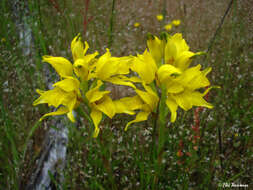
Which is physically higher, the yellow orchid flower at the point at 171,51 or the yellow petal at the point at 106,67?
the yellow orchid flower at the point at 171,51

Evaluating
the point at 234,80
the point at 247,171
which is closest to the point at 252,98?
the point at 234,80

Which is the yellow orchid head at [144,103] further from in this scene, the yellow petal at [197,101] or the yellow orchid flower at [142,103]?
the yellow petal at [197,101]

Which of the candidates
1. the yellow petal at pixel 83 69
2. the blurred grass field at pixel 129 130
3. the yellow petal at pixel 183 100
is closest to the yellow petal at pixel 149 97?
the yellow petal at pixel 183 100

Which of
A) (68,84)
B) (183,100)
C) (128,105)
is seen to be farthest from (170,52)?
(68,84)

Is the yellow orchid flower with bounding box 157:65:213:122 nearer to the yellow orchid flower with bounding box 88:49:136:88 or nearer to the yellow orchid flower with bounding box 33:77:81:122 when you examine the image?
the yellow orchid flower with bounding box 88:49:136:88

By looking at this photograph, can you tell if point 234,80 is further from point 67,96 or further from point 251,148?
point 67,96

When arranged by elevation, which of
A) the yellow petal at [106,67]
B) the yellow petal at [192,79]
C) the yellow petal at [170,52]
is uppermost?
the yellow petal at [170,52]

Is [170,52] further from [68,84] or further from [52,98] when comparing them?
[52,98]
